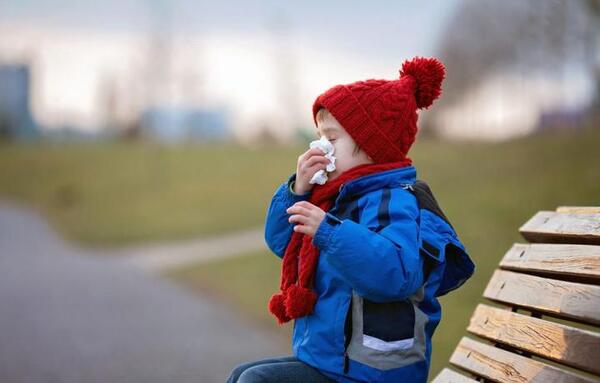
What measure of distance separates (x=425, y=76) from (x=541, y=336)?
946 millimetres

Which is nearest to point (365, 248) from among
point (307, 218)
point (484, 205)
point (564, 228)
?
point (307, 218)

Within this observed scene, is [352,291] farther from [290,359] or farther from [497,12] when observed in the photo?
[497,12]

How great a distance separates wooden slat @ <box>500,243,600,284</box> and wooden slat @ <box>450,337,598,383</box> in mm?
306

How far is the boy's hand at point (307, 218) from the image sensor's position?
6.73ft

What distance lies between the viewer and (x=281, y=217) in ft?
8.02

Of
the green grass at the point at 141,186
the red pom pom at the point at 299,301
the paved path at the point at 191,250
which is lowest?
A: the green grass at the point at 141,186

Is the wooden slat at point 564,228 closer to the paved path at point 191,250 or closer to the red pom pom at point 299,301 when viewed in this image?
the red pom pom at point 299,301

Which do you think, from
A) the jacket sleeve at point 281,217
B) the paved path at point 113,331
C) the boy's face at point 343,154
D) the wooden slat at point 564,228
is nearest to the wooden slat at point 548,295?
the wooden slat at point 564,228

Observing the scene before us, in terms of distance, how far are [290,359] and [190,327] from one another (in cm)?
502

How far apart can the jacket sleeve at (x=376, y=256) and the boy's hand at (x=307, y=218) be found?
0.02 m

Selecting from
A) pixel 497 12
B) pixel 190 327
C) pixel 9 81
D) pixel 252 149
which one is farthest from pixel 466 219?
pixel 9 81

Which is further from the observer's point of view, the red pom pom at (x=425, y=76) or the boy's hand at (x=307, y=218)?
the red pom pom at (x=425, y=76)

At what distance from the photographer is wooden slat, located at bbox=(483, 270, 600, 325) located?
6.82ft

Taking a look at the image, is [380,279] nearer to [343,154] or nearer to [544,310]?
[343,154]
